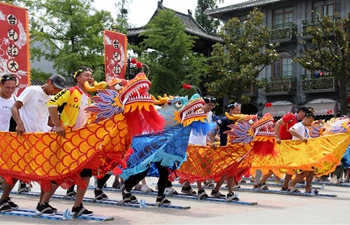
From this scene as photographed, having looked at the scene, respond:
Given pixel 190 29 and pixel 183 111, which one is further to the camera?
pixel 190 29

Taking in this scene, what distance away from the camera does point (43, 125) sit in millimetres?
7312

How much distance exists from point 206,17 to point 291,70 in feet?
40.4

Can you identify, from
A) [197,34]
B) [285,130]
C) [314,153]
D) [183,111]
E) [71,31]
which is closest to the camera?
[183,111]

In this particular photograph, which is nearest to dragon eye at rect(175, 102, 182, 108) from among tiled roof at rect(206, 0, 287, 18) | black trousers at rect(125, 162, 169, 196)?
black trousers at rect(125, 162, 169, 196)

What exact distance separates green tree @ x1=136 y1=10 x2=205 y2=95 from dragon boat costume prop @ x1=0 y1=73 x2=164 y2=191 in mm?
20161

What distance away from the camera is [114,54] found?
1548 centimetres

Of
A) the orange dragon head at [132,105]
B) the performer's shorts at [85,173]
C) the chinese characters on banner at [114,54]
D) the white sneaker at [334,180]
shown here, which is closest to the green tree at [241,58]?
the chinese characters on banner at [114,54]

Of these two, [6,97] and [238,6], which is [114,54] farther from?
[238,6]

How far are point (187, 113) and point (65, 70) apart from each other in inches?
593

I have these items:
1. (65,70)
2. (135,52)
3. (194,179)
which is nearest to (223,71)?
(135,52)

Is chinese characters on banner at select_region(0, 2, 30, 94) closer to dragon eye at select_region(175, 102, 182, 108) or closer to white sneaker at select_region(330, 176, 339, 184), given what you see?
dragon eye at select_region(175, 102, 182, 108)

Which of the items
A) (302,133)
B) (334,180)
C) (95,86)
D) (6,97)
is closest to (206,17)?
(334,180)

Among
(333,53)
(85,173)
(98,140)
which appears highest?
(333,53)

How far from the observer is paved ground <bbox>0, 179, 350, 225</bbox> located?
22.3ft
